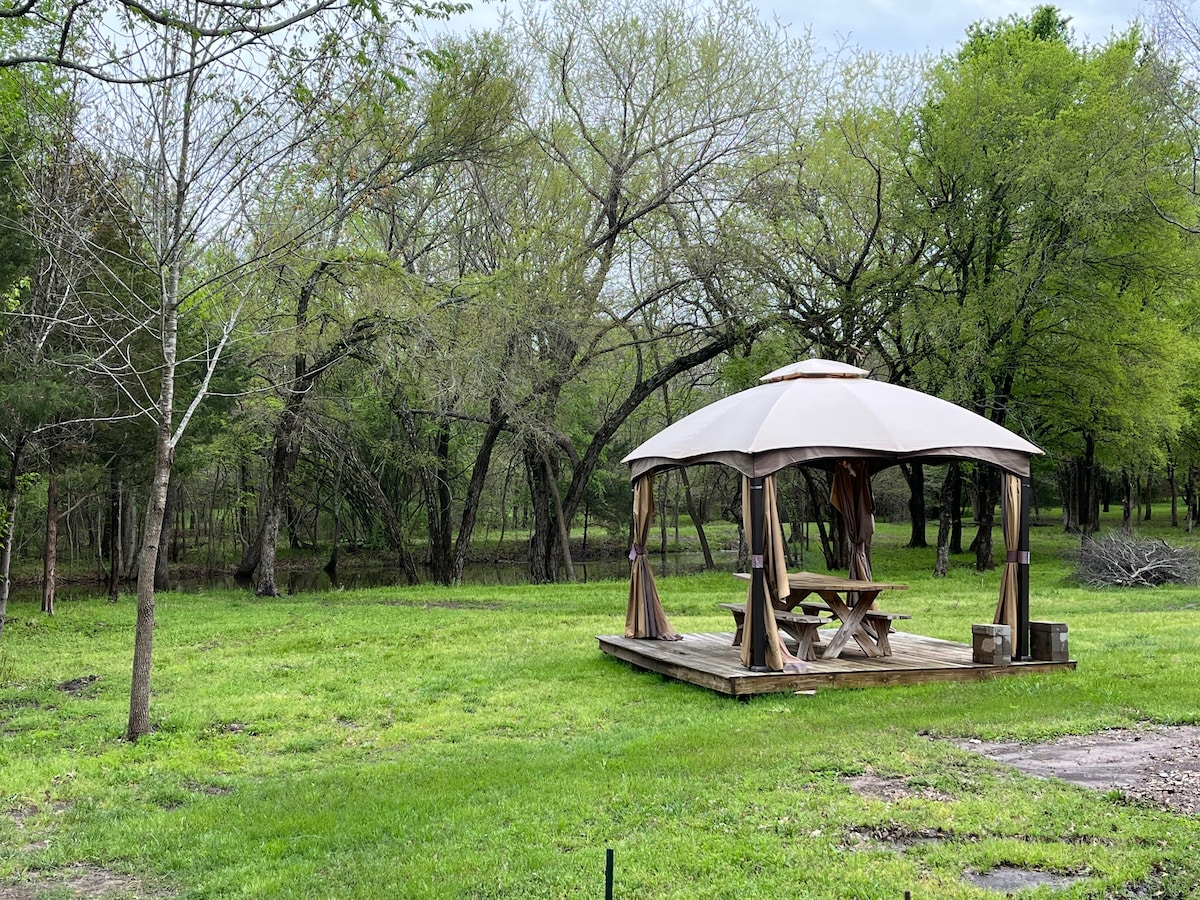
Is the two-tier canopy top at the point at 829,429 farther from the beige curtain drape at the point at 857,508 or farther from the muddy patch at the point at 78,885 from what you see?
the muddy patch at the point at 78,885

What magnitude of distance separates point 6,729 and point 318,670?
3.30 m

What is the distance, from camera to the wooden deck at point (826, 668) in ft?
28.4

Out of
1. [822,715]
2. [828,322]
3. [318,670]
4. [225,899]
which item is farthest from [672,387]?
[225,899]

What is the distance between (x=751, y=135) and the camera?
19953 mm

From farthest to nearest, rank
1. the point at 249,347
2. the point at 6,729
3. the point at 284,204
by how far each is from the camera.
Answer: the point at 249,347, the point at 284,204, the point at 6,729

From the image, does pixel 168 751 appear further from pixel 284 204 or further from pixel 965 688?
pixel 965 688

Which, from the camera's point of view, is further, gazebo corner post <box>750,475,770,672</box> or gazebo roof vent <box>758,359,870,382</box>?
gazebo roof vent <box>758,359,870,382</box>

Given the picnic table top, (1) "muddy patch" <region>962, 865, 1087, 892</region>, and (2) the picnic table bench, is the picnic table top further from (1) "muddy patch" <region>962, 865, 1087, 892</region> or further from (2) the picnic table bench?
(1) "muddy patch" <region>962, 865, 1087, 892</region>

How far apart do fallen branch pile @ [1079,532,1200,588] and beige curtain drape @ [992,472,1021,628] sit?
403 inches

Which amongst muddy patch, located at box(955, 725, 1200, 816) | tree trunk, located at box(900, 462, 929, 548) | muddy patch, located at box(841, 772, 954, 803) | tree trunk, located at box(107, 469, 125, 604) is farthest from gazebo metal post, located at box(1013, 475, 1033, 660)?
tree trunk, located at box(900, 462, 929, 548)

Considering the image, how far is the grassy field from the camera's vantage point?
4418 millimetres

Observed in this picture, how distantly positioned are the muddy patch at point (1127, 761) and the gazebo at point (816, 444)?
272 centimetres

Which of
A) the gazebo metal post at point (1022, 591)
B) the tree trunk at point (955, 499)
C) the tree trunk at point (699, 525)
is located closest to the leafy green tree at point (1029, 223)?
the tree trunk at point (955, 499)

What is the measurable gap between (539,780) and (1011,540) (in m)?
5.86
